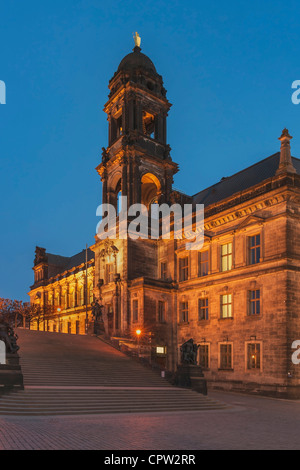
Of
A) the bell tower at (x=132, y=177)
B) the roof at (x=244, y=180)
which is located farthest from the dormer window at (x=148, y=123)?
the roof at (x=244, y=180)

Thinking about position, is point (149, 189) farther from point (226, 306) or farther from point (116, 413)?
point (116, 413)

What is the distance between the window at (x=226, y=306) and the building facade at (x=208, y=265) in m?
0.09

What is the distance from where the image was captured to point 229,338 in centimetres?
3584

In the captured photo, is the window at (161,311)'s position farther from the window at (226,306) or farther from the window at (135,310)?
the window at (226,306)

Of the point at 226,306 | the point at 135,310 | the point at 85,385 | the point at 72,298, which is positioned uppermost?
the point at 226,306

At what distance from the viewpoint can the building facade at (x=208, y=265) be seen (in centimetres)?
3225

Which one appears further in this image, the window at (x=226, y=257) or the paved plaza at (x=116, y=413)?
the window at (x=226, y=257)

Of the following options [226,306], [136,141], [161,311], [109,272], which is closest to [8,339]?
[226,306]

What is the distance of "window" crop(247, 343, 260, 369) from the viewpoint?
33062 millimetres

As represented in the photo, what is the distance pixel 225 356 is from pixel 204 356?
8.83 ft

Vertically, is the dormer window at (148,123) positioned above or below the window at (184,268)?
above

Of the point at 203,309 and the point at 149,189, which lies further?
the point at 149,189

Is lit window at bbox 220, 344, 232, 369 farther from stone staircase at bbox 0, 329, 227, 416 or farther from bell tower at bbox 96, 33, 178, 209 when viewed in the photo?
bell tower at bbox 96, 33, 178, 209

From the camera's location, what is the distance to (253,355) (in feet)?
110
